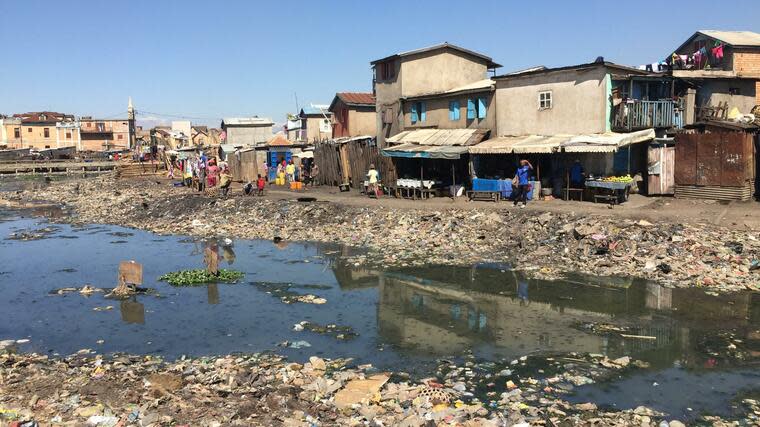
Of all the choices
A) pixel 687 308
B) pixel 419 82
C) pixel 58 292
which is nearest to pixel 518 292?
pixel 687 308

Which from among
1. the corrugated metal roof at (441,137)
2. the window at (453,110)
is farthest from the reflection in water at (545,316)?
the window at (453,110)

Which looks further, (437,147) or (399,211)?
(437,147)

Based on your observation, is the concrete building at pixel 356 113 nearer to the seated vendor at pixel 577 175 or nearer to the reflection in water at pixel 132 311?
the seated vendor at pixel 577 175

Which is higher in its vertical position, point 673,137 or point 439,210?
point 673,137

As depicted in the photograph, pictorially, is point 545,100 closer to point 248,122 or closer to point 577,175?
point 577,175

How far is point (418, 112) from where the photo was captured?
1060 inches

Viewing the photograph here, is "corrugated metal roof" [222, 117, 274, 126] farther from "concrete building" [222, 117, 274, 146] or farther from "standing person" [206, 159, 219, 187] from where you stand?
"standing person" [206, 159, 219, 187]

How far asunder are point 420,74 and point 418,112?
185 cm

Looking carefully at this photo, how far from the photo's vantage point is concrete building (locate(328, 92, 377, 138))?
112ft

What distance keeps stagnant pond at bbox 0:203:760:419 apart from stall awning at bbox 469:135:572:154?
6.34m

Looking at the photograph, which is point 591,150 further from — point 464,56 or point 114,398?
point 114,398

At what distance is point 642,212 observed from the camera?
16656mm

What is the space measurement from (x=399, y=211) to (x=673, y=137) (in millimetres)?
9587

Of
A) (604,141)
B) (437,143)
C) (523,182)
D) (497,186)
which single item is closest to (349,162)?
(437,143)
